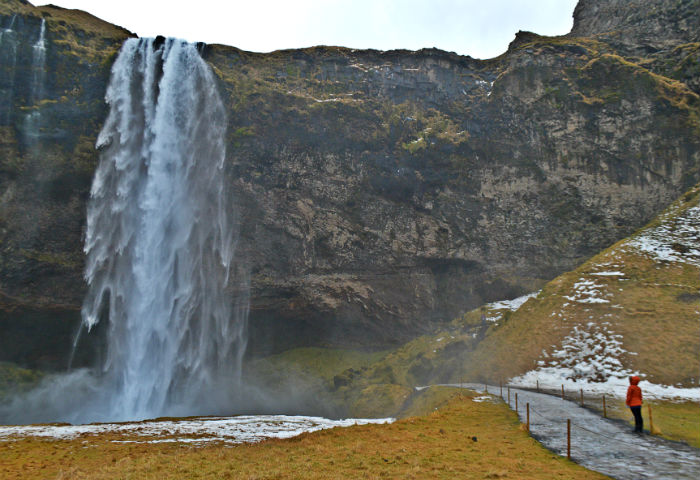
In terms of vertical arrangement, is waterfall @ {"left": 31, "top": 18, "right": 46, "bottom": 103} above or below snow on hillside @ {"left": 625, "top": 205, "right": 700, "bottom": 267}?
above

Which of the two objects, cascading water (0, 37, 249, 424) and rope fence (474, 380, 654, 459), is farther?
cascading water (0, 37, 249, 424)

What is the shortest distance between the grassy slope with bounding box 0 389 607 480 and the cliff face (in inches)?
1316

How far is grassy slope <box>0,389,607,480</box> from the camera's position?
12.5 meters

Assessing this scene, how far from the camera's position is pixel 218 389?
49.8 meters

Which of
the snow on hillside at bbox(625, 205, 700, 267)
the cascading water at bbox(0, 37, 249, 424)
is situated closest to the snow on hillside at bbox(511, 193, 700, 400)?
the snow on hillside at bbox(625, 205, 700, 267)

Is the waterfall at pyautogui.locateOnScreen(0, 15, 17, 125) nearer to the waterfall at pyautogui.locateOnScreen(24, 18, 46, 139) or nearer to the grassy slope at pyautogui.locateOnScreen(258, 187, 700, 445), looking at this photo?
the waterfall at pyautogui.locateOnScreen(24, 18, 46, 139)

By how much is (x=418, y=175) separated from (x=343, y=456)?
45.1 metres

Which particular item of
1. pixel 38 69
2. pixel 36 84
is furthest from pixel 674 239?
pixel 38 69

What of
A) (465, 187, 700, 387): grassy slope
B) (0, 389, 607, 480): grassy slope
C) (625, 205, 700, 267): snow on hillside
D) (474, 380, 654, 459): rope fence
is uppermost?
(625, 205, 700, 267): snow on hillside

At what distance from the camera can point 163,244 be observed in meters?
47.0

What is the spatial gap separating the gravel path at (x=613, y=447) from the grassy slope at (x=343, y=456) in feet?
2.09

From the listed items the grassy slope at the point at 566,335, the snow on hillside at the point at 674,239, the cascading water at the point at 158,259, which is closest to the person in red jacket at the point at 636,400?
the grassy slope at the point at 566,335

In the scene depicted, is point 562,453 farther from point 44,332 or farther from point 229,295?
point 44,332

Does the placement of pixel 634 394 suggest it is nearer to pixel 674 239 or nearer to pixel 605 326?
pixel 605 326
